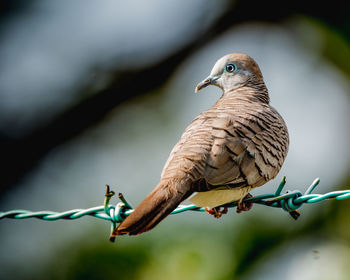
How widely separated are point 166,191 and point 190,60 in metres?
7.27

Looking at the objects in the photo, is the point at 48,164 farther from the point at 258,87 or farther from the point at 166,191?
the point at 166,191

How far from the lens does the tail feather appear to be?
251 centimetres

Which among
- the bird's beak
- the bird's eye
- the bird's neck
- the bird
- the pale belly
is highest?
the bird's eye

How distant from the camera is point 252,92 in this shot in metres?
4.54

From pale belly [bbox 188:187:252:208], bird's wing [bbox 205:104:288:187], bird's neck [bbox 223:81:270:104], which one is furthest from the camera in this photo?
bird's neck [bbox 223:81:270:104]

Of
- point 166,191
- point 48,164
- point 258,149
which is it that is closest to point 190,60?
point 48,164

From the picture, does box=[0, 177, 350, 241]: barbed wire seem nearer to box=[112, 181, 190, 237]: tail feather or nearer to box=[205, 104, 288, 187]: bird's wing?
box=[112, 181, 190, 237]: tail feather

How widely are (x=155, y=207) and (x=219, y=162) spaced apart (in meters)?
0.63

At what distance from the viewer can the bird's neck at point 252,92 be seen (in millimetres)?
4438

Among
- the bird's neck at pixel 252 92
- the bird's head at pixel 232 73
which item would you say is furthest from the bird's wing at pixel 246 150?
the bird's head at pixel 232 73

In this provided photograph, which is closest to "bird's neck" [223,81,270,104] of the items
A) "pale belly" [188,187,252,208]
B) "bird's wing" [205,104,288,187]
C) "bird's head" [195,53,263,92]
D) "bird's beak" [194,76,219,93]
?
"bird's head" [195,53,263,92]

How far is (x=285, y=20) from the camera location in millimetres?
9523

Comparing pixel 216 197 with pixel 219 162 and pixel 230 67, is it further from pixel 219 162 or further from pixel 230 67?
pixel 230 67

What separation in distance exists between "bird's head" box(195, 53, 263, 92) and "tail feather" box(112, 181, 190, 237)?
197cm
